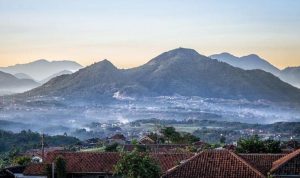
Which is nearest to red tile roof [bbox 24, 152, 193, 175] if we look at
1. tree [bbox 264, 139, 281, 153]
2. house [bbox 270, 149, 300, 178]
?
tree [bbox 264, 139, 281, 153]

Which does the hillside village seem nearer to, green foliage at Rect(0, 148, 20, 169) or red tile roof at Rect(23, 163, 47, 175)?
red tile roof at Rect(23, 163, 47, 175)

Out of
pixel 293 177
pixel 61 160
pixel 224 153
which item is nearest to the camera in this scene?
pixel 293 177

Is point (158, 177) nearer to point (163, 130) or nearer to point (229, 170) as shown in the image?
point (229, 170)

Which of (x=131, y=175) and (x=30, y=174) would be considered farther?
(x=30, y=174)

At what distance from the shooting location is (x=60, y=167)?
135 feet

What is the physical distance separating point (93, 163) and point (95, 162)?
176 mm

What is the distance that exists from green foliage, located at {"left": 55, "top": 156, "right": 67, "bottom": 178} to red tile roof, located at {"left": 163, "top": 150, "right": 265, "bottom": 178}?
8.65 metres

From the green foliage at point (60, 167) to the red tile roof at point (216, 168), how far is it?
28.4ft

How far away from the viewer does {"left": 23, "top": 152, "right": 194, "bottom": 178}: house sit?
A: 41.8 metres

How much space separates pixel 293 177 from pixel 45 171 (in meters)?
16.4

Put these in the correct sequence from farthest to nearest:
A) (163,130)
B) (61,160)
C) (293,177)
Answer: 1. (163,130)
2. (61,160)
3. (293,177)

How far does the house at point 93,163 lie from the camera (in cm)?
4184

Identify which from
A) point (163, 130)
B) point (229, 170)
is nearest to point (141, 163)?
point (229, 170)

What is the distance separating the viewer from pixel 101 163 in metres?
42.8
